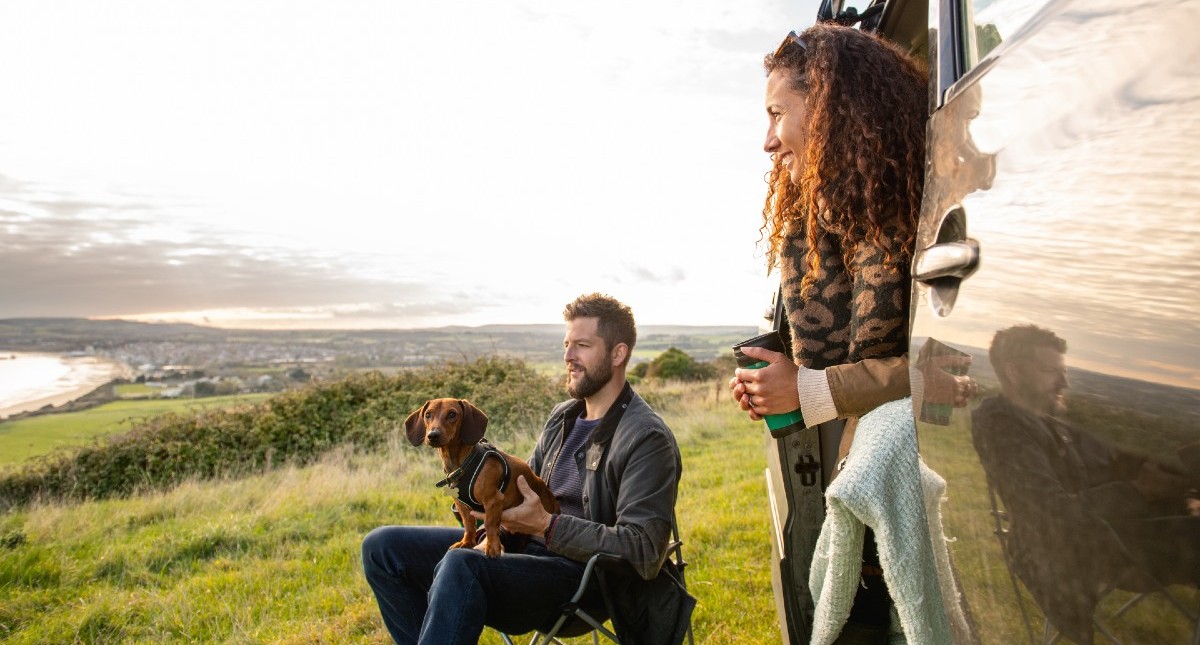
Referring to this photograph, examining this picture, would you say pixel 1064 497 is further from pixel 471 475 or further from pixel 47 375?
pixel 47 375

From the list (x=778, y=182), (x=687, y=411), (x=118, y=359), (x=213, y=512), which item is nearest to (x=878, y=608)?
(x=778, y=182)

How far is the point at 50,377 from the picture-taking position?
59.5 ft

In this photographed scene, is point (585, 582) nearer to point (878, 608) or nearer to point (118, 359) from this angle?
point (878, 608)

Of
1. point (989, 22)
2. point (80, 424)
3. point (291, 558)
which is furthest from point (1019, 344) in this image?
point (80, 424)

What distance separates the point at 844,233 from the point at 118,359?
84.2ft

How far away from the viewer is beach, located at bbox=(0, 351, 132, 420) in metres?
15.7

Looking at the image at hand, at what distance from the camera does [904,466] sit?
151 cm

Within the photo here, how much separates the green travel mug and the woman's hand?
0.01 meters

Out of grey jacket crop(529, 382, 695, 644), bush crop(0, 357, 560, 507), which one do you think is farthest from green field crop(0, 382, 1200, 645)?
bush crop(0, 357, 560, 507)

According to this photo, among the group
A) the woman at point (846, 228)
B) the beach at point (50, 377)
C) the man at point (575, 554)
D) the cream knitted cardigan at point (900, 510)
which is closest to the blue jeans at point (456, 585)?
the man at point (575, 554)

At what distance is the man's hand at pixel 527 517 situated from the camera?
9.31 feet

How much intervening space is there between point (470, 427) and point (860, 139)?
6.02 feet

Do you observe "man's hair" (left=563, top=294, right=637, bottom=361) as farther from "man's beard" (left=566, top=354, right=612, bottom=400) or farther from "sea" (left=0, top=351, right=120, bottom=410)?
"sea" (left=0, top=351, right=120, bottom=410)

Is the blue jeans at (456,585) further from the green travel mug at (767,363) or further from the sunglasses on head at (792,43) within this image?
the sunglasses on head at (792,43)
